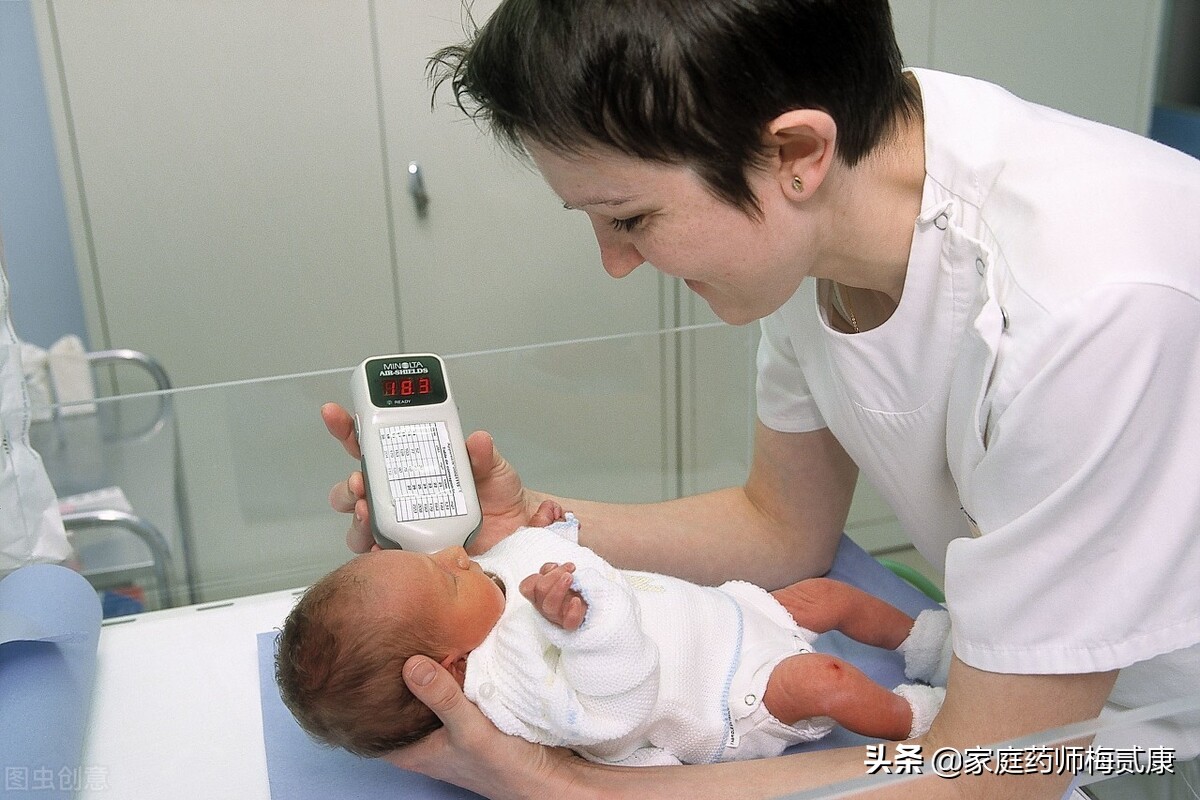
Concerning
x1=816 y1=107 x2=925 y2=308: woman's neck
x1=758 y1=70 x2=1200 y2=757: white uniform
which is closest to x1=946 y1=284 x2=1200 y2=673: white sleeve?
x1=758 y1=70 x2=1200 y2=757: white uniform

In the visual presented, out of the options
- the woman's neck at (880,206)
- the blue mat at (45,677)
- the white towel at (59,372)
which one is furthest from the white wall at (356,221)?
the woman's neck at (880,206)

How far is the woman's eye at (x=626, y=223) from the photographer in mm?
826

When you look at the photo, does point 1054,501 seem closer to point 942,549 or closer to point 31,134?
point 942,549

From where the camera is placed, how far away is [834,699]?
0.96 m

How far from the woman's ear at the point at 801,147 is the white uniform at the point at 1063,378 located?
4.5 inches

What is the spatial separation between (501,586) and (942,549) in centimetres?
43

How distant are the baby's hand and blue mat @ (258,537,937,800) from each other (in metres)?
0.20

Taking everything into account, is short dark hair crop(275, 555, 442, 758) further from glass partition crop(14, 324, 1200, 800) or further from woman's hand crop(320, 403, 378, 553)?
glass partition crop(14, 324, 1200, 800)

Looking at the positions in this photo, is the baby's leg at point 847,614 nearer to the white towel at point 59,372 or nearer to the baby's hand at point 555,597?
the baby's hand at point 555,597

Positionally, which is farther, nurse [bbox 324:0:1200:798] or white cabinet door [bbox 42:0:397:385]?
white cabinet door [bbox 42:0:397:385]

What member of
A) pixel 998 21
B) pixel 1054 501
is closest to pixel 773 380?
pixel 1054 501

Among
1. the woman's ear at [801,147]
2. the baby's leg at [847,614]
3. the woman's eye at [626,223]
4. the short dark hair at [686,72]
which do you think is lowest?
the baby's leg at [847,614]

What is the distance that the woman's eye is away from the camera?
83 cm

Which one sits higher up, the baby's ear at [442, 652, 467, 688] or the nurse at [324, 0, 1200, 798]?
the nurse at [324, 0, 1200, 798]
